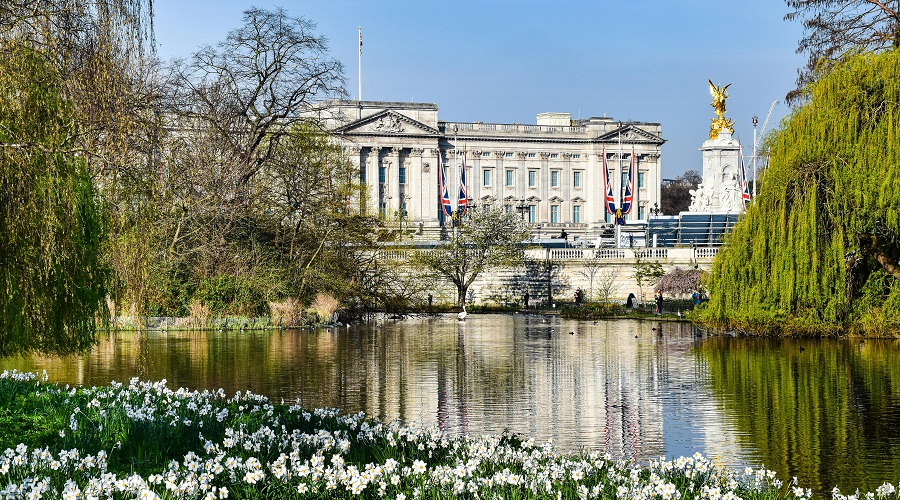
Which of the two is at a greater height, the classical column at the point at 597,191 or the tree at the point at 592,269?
the classical column at the point at 597,191

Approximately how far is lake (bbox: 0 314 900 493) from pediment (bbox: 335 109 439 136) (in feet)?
263

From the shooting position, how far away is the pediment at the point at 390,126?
116m

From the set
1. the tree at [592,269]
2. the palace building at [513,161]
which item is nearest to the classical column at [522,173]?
the palace building at [513,161]

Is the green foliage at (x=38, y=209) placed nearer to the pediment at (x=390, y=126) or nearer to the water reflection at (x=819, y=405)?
the water reflection at (x=819, y=405)

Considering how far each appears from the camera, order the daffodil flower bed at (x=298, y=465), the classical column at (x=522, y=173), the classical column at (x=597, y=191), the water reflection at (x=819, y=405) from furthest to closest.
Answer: the classical column at (x=597, y=191), the classical column at (x=522, y=173), the water reflection at (x=819, y=405), the daffodil flower bed at (x=298, y=465)

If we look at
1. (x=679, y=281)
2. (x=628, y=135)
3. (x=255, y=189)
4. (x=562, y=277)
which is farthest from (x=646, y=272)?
(x=628, y=135)

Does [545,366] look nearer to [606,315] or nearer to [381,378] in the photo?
[381,378]

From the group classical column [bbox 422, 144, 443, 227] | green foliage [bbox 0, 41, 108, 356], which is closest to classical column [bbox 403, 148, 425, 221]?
classical column [bbox 422, 144, 443, 227]

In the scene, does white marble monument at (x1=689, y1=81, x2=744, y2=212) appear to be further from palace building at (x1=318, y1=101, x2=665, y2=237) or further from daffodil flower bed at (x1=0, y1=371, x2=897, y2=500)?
palace building at (x1=318, y1=101, x2=665, y2=237)

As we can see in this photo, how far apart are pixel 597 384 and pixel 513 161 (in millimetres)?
103472

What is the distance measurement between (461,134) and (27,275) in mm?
109899

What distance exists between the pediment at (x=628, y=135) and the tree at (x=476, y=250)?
182 feet

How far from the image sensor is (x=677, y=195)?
Result: 488 ft

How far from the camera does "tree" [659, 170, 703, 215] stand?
144000mm
